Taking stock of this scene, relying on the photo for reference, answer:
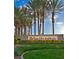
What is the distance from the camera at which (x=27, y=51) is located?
68.3 inches

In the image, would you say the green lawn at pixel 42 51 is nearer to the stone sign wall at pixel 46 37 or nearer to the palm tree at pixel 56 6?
Result: the stone sign wall at pixel 46 37

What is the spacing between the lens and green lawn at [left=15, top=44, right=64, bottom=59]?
1.73 metres

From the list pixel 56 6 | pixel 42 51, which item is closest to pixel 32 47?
pixel 42 51

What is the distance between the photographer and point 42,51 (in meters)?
1.75

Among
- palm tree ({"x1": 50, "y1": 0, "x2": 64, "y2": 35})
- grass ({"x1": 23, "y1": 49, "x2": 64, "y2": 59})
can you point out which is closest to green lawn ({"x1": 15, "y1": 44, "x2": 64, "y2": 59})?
grass ({"x1": 23, "y1": 49, "x2": 64, "y2": 59})

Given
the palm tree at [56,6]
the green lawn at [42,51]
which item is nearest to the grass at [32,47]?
the green lawn at [42,51]

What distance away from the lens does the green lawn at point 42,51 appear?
5.67ft

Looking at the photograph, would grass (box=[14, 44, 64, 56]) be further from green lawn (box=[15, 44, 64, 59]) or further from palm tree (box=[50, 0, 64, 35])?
palm tree (box=[50, 0, 64, 35])

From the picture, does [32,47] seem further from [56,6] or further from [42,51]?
[56,6]
